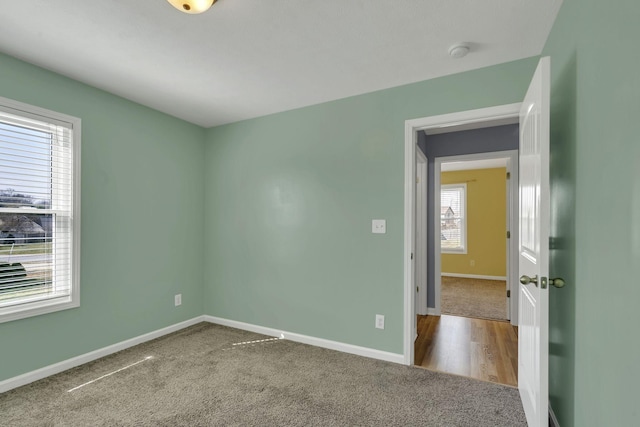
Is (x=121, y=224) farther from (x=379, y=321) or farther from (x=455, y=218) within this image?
(x=455, y=218)

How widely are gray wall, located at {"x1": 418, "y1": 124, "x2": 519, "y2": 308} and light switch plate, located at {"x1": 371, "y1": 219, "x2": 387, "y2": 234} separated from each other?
62.9 inches

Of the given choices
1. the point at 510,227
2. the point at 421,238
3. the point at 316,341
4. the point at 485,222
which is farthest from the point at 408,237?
the point at 485,222

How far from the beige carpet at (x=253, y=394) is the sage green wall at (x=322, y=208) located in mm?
446

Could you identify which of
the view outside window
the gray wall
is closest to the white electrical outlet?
the gray wall

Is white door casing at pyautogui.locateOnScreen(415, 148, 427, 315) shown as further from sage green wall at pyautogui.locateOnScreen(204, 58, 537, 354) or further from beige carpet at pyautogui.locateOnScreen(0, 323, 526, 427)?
beige carpet at pyautogui.locateOnScreen(0, 323, 526, 427)

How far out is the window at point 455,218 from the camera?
704 centimetres

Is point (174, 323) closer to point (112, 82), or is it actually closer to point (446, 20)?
point (112, 82)

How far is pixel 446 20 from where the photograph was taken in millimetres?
A: 1875

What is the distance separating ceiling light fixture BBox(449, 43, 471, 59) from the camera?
6.97 ft

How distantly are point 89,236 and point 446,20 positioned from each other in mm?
3189

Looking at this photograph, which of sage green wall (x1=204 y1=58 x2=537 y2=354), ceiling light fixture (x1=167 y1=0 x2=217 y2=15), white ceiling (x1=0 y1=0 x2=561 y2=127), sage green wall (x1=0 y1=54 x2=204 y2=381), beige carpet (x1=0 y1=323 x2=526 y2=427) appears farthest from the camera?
sage green wall (x1=204 y1=58 x2=537 y2=354)

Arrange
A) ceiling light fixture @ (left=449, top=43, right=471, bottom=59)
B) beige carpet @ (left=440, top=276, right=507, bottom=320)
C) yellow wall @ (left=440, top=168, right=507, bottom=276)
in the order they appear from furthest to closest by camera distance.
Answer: yellow wall @ (left=440, top=168, right=507, bottom=276) < beige carpet @ (left=440, top=276, right=507, bottom=320) < ceiling light fixture @ (left=449, top=43, right=471, bottom=59)

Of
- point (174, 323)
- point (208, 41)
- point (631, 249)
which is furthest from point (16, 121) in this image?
point (631, 249)

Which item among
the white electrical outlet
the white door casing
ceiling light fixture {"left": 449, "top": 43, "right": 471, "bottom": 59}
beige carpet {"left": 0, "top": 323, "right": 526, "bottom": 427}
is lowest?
beige carpet {"left": 0, "top": 323, "right": 526, "bottom": 427}
